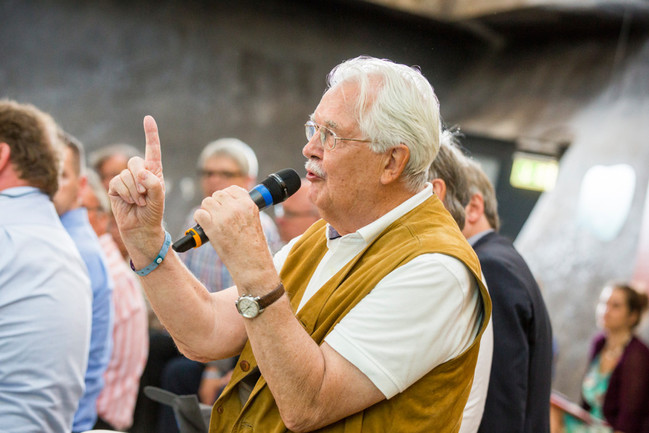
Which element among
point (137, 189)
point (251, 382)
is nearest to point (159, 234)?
point (137, 189)

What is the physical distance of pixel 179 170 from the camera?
439 cm

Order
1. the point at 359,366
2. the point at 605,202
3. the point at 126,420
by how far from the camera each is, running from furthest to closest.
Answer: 1. the point at 605,202
2. the point at 126,420
3. the point at 359,366

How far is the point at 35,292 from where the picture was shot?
1.81 m

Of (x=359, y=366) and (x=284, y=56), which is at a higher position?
(x=284, y=56)

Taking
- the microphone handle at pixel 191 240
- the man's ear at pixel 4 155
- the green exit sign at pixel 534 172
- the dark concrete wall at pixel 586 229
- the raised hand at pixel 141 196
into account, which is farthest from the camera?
the dark concrete wall at pixel 586 229

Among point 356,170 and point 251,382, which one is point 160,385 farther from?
point 356,170

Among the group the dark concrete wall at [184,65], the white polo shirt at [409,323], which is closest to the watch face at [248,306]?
the white polo shirt at [409,323]

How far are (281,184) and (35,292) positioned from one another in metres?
0.90

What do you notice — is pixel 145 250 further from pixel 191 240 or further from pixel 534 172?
pixel 534 172

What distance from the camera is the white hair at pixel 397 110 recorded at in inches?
50.1

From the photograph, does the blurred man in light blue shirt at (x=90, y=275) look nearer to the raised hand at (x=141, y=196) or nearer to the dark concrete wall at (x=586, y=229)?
the raised hand at (x=141, y=196)

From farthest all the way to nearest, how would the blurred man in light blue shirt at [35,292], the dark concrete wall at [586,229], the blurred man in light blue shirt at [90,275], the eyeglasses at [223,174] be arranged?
the dark concrete wall at [586,229] → the eyeglasses at [223,174] → the blurred man in light blue shirt at [90,275] → the blurred man in light blue shirt at [35,292]

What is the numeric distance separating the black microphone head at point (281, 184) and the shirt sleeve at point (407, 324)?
28 cm

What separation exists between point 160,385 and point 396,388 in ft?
7.69
